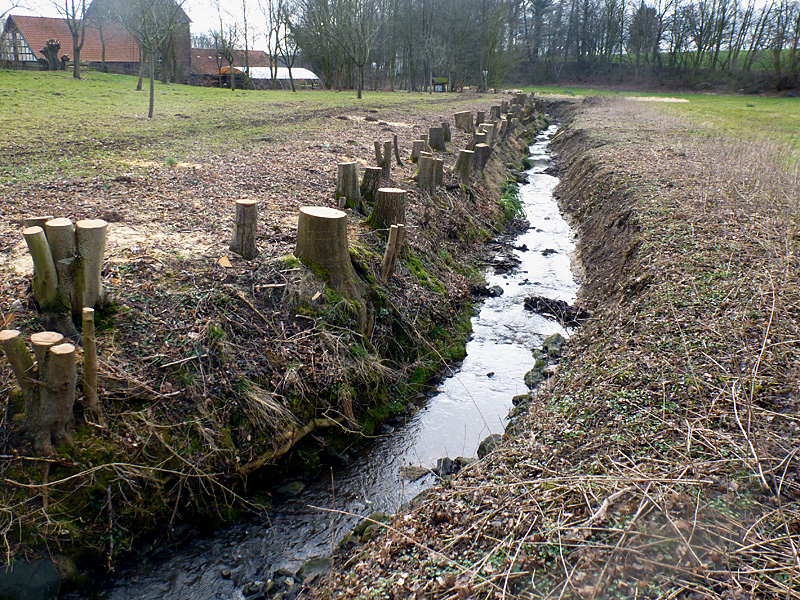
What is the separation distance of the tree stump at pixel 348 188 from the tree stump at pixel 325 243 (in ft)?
5.97

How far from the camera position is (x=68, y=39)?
4388 cm

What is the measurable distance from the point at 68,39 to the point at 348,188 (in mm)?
48353

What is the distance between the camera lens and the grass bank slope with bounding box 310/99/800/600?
8.70 ft

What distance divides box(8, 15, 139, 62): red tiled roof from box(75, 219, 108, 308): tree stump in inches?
1827

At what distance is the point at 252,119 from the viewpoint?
16.4m

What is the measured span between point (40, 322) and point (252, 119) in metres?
13.5

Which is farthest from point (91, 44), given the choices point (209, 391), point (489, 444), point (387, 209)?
point (489, 444)

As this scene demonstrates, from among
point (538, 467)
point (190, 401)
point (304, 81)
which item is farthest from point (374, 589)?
point (304, 81)

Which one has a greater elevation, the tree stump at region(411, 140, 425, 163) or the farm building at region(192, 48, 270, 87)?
the farm building at region(192, 48, 270, 87)

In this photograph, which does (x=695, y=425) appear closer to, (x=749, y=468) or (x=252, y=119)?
(x=749, y=468)

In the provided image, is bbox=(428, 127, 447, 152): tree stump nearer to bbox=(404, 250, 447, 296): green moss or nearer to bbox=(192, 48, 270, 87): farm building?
bbox=(404, 250, 447, 296): green moss

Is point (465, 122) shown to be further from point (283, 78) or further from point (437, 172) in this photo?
point (283, 78)

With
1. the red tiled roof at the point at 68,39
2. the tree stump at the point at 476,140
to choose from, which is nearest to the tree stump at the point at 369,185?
the tree stump at the point at 476,140

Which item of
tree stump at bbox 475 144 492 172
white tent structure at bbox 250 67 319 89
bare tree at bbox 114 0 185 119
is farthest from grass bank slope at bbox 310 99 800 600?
white tent structure at bbox 250 67 319 89
